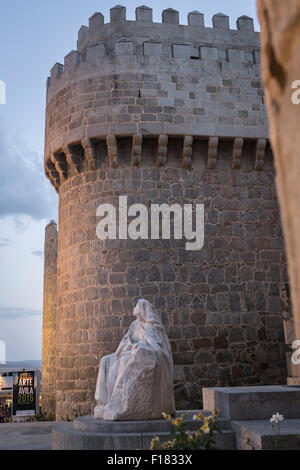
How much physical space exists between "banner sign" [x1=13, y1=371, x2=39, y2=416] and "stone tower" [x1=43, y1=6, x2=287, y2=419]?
5.62 meters

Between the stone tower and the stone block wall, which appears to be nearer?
the stone tower

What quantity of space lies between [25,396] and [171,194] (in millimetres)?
9256

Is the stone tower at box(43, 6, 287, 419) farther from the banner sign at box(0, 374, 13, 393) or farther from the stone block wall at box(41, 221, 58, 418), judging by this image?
the banner sign at box(0, 374, 13, 393)

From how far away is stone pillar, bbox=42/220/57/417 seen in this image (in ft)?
40.8

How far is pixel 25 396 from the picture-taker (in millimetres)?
15227

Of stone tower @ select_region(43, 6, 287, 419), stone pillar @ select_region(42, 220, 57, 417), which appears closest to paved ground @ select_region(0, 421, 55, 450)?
stone tower @ select_region(43, 6, 287, 419)

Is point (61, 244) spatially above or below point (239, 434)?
above

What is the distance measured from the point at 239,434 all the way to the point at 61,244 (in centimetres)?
703

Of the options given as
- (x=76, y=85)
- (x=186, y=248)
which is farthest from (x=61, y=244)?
(x=76, y=85)

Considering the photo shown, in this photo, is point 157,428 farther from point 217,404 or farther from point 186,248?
point 186,248

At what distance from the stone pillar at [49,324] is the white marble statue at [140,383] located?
273 inches

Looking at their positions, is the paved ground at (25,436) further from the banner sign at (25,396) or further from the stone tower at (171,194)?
the banner sign at (25,396)

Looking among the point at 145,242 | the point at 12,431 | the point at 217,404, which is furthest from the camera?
the point at 145,242
